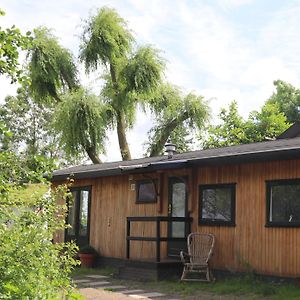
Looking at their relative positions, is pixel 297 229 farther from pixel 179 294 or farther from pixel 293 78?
pixel 293 78

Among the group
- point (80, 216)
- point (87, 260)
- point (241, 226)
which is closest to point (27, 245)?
point (241, 226)

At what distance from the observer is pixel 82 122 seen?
2214 centimetres

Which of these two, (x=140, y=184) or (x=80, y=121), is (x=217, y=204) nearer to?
(x=140, y=184)

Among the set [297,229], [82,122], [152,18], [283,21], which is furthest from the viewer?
[82,122]

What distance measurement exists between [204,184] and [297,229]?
8.09 feet

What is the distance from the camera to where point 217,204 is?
35.0ft

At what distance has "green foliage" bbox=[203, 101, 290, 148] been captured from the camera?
30.9m

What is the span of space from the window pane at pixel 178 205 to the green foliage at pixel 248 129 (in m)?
18.8

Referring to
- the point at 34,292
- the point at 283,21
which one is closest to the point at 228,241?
the point at 283,21

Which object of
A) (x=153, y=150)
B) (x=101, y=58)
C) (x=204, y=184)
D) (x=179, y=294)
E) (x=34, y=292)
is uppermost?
(x=101, y=58)

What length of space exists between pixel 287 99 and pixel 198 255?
2857 centimetres

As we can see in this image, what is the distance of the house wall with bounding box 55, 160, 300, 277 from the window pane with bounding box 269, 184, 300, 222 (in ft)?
0.53

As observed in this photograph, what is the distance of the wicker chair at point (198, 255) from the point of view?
10102 mm

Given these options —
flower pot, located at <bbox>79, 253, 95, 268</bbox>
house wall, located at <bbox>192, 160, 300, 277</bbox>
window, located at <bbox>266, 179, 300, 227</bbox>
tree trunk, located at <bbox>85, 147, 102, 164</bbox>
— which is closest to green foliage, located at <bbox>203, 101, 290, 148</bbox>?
tree trunk, located at <bbox>85, 147, 102, 164</bbox>
